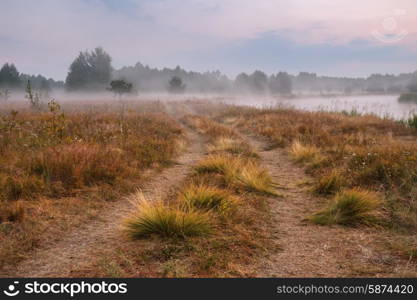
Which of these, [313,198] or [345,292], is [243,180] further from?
[345,292]

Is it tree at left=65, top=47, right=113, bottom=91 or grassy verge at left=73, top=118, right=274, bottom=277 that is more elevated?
tree at left=65, top=47, right=113, bottom=91

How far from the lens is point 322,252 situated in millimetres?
3736

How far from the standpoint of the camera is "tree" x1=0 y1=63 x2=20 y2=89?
67250 mm

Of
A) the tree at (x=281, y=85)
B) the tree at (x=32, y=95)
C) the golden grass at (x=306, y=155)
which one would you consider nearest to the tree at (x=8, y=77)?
the tree at (x=32, y=95)

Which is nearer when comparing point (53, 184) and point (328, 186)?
point (53, 184)

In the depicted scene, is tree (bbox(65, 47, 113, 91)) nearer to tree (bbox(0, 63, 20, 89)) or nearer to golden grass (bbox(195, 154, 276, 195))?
tree (bbox(0, 63, 20, 89))

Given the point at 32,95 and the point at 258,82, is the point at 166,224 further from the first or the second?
the point at 258,82

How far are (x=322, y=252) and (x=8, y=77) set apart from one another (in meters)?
82.2

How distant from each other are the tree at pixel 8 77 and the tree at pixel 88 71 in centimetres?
1141

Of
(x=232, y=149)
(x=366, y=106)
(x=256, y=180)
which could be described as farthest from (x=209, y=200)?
(x=366, y=106)

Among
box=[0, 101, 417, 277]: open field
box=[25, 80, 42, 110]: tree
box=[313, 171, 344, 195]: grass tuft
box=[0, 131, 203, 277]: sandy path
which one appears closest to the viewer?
box=[0, 131, 203, 277]: sandy path

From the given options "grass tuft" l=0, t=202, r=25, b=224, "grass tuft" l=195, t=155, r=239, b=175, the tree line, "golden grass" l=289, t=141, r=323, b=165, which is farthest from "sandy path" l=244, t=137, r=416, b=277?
the tree line

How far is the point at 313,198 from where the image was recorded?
604 cm

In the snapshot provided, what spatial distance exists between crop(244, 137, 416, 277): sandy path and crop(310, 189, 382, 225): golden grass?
15 cm
